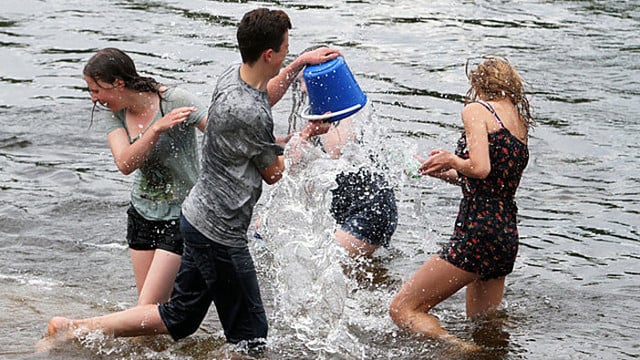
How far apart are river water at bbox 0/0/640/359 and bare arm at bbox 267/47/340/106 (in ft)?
3.27

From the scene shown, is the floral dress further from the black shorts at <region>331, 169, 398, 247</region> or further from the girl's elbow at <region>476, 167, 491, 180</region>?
the black shorts at <region>331, 169, 398, 247</region>

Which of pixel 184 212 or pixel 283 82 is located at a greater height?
pixel 283 82

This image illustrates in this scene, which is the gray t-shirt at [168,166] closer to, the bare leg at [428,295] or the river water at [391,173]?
the river water at [391,173]

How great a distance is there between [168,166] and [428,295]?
1713 millimetres

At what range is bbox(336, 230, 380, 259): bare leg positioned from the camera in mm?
7258

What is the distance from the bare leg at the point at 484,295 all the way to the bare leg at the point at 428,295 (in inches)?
9.6

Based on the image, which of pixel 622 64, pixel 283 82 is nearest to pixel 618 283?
pixel 283 82

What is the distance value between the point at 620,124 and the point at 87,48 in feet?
25.8

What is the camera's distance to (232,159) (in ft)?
16.8

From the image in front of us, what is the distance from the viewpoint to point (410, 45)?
51.0 feet

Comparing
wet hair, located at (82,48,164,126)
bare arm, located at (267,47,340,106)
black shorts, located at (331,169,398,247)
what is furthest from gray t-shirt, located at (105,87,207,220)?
black shorts, located at (331,169,398,247)

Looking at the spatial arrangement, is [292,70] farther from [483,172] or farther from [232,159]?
[483,172]

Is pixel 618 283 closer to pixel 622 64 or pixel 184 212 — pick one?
pixel 184 212

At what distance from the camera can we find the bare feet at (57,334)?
18.9 ft
